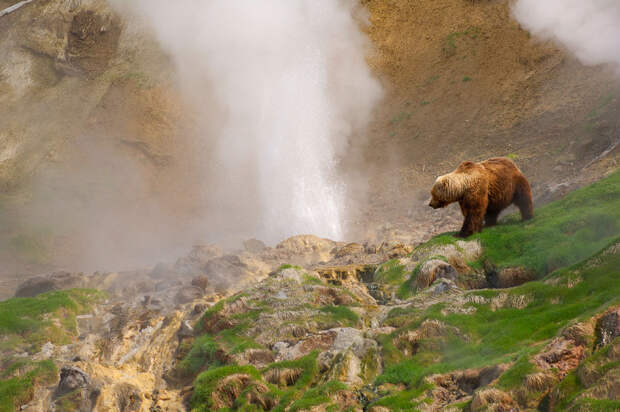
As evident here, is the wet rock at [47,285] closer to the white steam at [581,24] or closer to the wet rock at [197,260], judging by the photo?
the wet rock at [197,260]

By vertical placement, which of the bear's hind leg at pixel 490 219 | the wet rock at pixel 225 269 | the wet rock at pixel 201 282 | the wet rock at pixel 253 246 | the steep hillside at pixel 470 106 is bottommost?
the bear's hind leg at pixel 490 219

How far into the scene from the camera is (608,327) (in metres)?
6.34

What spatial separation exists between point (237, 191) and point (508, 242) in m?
25.2

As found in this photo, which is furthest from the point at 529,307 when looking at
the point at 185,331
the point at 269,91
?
the point at 269,91

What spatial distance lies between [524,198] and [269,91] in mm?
28688

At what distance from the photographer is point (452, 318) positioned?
31.0 ft

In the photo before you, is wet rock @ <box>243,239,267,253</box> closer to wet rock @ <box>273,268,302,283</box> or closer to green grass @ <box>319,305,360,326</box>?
wet rock @ <box>273,268,302,283</box>

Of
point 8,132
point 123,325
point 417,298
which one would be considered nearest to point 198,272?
point 123,325

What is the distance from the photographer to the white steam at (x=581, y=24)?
90.1 feet

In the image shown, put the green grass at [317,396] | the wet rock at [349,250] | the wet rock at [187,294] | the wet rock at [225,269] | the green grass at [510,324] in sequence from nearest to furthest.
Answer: the green grass at [510,324] < the green grass at [317,396] < the wet rock at [187,294] < the wet rock at [225,269] < the wet rock at [349,250]

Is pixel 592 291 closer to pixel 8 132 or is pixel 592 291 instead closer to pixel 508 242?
pixel 508 242

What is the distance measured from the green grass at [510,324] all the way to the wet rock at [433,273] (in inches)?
91.3

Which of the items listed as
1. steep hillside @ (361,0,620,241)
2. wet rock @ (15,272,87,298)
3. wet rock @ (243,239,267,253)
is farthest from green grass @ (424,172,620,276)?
wet rock @ (15,272,87,298)

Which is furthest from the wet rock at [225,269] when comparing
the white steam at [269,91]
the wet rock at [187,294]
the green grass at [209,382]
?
the white steam at [269,91]
